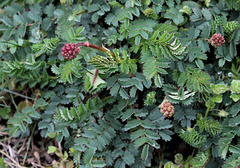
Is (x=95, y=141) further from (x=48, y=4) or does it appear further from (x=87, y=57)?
(x=48, y=4)

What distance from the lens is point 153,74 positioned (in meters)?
1.94

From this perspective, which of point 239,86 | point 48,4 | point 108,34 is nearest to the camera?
point 239,86

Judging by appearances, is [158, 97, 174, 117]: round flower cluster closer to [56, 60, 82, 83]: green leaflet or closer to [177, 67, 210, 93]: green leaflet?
[177, 67, 210, 93]: green leaflet

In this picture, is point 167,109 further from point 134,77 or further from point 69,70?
point 69,70

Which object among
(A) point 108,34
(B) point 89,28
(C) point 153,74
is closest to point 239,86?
(C) point 153,74

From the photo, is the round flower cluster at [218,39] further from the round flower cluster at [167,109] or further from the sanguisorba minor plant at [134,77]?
the round flower cluster at [167,109]

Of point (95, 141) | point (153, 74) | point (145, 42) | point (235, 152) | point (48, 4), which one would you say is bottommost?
point (235, 152)

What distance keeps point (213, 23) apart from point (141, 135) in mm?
1106

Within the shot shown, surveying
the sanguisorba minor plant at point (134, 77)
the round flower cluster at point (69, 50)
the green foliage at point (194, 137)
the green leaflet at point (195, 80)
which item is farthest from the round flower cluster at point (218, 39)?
the round flower cluster at point (69, 50)

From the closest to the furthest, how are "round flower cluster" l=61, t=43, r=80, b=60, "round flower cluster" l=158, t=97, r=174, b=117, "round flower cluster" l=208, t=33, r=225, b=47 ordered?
"round flower cluster" l=61, t=43, r=80, b=60, "round flower cluster" l=158, t=97, r=174, b=117, "round flower cluster" l=208, t=33, r=225, b=47

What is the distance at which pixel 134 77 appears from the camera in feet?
6.84

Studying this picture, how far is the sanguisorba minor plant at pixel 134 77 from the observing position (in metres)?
1.96

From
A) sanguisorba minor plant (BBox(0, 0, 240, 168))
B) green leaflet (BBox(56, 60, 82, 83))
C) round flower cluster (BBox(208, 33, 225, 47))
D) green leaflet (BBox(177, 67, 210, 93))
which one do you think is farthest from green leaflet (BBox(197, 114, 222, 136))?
green leaflet (BBox(56, 60, 82, 83))

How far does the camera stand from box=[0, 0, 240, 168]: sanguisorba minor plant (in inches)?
77.2
